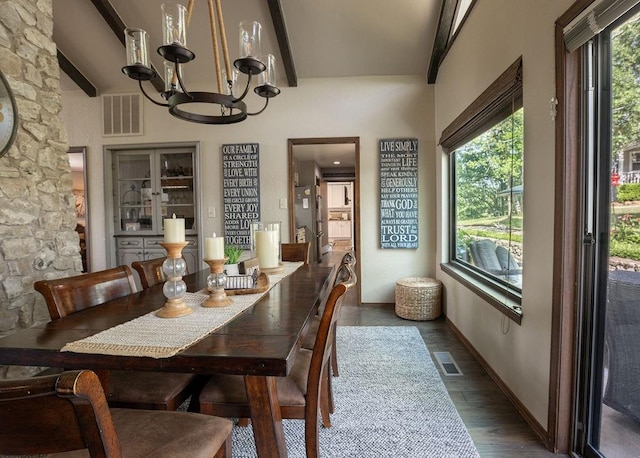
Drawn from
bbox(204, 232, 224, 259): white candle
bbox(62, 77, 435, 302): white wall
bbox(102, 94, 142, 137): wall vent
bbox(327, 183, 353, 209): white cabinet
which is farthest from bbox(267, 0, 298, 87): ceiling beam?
bbox(327, 183, 353, 209): white cabinet

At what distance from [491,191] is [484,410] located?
4.98ft

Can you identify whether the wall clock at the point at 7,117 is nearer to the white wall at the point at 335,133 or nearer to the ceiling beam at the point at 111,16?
the ceiling beam at the point at 111,16

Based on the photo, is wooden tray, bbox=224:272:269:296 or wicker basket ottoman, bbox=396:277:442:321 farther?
wicker basket ottoman, bbox=396:277:442:321

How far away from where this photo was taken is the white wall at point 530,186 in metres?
1.60

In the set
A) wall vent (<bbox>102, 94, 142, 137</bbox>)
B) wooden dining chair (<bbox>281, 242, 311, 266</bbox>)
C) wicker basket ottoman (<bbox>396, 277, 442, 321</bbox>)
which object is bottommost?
wicker basket ottoman (<bbox>396, 277, 442, 321</bbox>)

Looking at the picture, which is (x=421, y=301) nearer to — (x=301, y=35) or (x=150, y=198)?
(x=301, y=35)

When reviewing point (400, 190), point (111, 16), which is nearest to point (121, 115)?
point (111, 16)

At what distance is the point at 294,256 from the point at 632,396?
2.17 meters

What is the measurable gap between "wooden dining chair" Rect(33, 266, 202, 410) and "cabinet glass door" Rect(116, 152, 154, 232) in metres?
2.86

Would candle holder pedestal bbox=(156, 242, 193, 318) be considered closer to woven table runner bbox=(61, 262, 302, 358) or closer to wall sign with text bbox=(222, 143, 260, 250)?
woven table runner bbox=(61, 262, 302, 358)

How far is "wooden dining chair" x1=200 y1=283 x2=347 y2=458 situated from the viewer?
1.18 metres

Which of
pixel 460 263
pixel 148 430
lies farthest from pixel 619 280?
pixel 460 263

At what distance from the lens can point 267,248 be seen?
203 cm

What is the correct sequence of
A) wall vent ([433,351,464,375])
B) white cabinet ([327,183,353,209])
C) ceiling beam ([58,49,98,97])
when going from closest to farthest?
wall vent ([433,351,464,375]), ceiling beam ([58,49,98,97]), white cabinet ([327,183,353,209])
